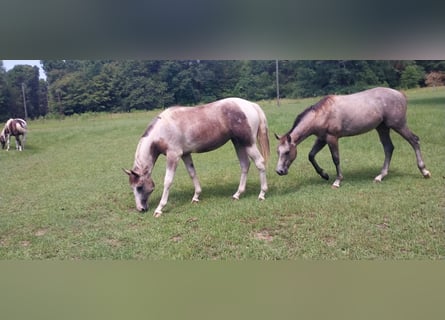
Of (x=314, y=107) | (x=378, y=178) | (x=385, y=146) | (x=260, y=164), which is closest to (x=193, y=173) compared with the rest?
(x=260, y=164)

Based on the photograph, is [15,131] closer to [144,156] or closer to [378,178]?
[144,156]

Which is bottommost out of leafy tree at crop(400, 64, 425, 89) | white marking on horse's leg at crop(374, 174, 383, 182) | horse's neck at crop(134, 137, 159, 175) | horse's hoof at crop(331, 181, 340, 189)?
horse's hoof at crop(331, 181, 340, 189)

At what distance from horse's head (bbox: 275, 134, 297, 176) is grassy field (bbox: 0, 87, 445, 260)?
0.65ft

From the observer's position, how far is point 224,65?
3.28 m

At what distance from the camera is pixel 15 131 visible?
3.70 m

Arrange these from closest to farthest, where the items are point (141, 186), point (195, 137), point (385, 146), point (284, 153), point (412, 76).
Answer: point (412, 76) < point (141, 186) < point (195, 137) < point (284, 153) < point (385, 146)

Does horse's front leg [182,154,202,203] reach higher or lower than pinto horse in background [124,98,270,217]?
lower

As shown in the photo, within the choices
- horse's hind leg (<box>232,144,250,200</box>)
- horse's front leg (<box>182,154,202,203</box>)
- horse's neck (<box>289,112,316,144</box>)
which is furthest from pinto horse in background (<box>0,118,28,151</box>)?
horse's neck (<box>289,112,316,144</box>)

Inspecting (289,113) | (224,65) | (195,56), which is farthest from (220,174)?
(195,56)

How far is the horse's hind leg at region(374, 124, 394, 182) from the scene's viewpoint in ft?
12.6

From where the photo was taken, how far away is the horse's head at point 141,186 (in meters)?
3.54

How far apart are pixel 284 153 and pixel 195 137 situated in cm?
93

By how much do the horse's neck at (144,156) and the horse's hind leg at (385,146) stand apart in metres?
2.31

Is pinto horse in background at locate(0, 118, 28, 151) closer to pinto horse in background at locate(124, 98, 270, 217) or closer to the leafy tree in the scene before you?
pinto horse in background at locate(124, 98, 270, 217)
